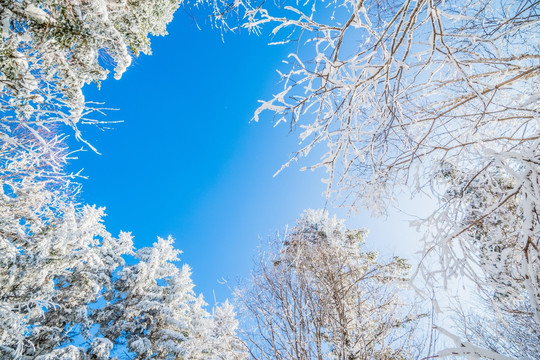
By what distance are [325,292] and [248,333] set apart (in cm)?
155

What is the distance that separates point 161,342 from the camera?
1191 centimetres

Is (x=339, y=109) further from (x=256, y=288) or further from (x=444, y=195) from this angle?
(x=256, y=288)

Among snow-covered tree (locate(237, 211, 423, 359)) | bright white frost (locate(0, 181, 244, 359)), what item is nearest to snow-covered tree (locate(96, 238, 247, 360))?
bright white frost (locate(0, 181, 244, 359))

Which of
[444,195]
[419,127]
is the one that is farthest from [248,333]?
[419,127]

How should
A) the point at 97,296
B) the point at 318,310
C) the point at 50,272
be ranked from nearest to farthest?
the point at 318,310 → the point at 50,272 → the point at 97,296

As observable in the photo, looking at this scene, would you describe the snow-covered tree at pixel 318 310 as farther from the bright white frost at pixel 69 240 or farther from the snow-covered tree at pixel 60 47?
the snow-covered tree at pixel 60 47

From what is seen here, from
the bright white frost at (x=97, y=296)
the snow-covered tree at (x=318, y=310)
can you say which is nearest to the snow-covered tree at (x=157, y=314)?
the bright white frost at (x=97, y=296)

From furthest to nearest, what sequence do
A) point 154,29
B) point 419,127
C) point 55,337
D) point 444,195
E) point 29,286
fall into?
point 55,337 → point 29,286 → point 154,29 → point 419,127 → point 444,195

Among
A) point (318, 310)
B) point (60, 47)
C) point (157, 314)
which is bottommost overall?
point (318, 310)

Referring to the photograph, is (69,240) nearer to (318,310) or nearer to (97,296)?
(97,296)

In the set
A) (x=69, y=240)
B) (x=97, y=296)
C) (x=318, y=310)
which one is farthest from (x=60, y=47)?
(x=97, y=296)

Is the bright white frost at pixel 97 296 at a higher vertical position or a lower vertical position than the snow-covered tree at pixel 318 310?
higher

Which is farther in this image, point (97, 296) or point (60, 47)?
point (97, 296)

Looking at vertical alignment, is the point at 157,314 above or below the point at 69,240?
below
